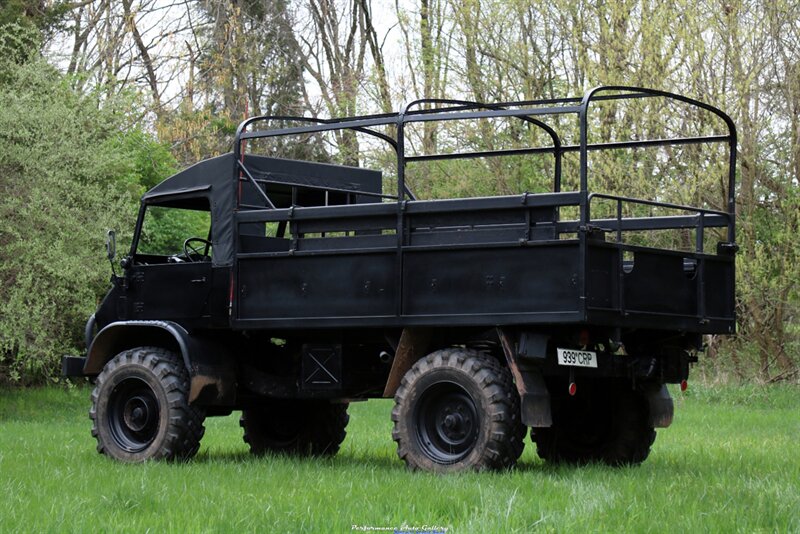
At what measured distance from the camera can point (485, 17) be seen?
973 inches

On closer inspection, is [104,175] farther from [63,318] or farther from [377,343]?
[377,343]

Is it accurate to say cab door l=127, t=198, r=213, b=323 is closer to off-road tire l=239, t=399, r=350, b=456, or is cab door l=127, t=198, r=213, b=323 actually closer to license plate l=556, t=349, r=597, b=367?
off-road tire l=239, t=399, r=350, b=456

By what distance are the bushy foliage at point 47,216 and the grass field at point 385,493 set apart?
18.6 ft

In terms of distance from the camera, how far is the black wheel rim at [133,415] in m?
12.0

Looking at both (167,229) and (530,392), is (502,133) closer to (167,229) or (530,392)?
(167,229)

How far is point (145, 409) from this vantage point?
12047 millimetres

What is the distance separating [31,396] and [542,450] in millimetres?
13072

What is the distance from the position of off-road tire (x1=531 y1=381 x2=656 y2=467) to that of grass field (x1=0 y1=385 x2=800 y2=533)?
25 centimetres

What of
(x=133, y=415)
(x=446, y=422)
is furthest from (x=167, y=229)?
(x=446, y=422)

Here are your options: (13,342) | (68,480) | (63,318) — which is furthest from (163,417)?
(63,318)

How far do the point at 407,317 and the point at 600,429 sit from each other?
234cm

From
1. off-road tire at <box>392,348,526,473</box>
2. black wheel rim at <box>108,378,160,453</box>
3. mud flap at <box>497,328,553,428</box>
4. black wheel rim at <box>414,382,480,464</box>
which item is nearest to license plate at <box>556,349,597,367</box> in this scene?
mud flap at <box>497,328,553,428</box>

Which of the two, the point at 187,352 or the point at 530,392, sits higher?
the point at 187,352

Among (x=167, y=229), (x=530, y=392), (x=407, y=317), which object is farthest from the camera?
(x=167, y=229)
